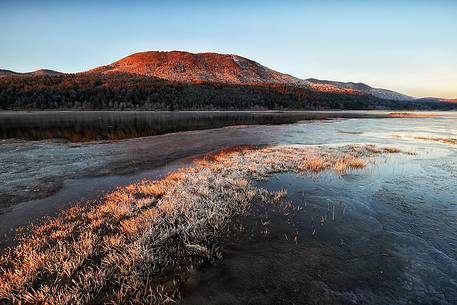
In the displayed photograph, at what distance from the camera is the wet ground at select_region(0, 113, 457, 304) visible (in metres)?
5.75

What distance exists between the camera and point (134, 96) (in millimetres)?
124875

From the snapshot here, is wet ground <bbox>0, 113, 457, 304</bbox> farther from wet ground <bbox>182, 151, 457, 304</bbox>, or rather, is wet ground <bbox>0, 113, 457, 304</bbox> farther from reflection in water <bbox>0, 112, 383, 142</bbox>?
reflection in water <bbox>0, 112, 383, 142</bbox>

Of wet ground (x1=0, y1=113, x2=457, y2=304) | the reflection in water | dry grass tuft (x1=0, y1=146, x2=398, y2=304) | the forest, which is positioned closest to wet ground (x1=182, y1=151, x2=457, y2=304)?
wet ground (x1=0, y1=113, x2=457, y2=304)

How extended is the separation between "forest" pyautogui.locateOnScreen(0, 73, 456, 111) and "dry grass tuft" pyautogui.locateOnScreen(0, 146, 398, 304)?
116042mm

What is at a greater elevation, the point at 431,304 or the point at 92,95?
the point at 92,95

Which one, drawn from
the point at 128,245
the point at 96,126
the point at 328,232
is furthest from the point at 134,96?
the point at 328,232

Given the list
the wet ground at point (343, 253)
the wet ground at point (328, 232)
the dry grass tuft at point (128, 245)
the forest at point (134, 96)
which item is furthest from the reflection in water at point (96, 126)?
the forest at point (134, 96)

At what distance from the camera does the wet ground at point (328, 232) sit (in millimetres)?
5746

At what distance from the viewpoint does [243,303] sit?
17.5ft

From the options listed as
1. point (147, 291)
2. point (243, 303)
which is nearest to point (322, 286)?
point (243, 303)

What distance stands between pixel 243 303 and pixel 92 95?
134m

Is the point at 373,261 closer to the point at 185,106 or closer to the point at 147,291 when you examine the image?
the point at 147,291

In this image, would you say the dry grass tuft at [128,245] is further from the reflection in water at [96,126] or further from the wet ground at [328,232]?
the reflection in water at [96,126]

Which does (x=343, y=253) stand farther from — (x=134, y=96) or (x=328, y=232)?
(x=134, y=96)
